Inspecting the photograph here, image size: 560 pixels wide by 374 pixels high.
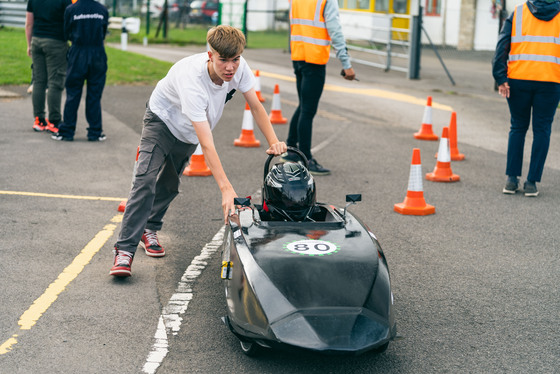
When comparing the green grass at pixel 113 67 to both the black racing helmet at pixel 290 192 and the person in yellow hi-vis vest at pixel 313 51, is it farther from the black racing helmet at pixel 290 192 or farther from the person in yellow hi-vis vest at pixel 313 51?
the black racing helmet at pixel 290 192

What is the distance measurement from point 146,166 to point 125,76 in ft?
37.3

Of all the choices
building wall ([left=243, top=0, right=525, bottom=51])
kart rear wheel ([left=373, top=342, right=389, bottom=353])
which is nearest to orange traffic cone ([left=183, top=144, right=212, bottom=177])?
kart rear wheel ([left=373, top=342, right=389, bottom=353])

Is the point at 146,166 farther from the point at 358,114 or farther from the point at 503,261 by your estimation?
the point at 358,114

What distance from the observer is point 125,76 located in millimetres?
16406

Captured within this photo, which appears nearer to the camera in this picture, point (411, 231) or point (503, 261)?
point (503, 261)

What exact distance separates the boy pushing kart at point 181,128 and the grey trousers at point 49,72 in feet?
16.9

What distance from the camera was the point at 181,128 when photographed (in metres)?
5.51

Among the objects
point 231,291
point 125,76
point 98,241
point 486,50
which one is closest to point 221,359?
point 231,291

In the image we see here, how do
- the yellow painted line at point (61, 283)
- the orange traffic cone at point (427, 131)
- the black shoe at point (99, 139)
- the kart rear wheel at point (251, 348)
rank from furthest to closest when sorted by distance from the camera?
the orange traffic cone at point (427, 131), the black shoe at point (99, 139), the yellow painted line at point (61, 283), the kart rear wheel at point (251, 348)

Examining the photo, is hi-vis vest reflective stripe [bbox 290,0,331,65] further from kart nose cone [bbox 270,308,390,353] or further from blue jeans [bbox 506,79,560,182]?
kart nose cone [bbox 270,308,390,353]

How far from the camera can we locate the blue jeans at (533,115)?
8188 millimetres

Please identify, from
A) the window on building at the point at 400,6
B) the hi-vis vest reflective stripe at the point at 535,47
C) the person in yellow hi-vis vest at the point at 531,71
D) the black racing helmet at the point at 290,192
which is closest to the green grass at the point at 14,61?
the person in yellow hi-vis vest at the point at 531,71

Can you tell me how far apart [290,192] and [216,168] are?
50 cm

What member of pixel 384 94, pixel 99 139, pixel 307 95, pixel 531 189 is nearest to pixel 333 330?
pixel 531 189
